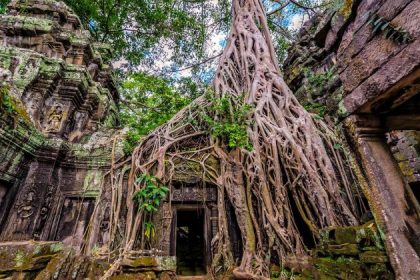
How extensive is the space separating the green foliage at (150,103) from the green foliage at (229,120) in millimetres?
1191

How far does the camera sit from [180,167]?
3.56 meters

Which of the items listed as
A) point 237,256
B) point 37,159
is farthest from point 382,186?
point 37,159

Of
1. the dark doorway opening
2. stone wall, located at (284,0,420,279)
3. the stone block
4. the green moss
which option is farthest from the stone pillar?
the dark doorway opening

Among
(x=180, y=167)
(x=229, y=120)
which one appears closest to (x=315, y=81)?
(x=229, y=120)

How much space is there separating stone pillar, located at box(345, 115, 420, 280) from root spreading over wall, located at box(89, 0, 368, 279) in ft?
4.49

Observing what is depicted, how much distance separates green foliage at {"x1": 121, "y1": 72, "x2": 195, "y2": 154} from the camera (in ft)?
14.2

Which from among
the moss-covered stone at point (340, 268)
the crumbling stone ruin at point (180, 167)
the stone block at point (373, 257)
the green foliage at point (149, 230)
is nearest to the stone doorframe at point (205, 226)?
the crumbling stone ruin at point (180, 167)

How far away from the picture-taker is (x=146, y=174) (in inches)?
123

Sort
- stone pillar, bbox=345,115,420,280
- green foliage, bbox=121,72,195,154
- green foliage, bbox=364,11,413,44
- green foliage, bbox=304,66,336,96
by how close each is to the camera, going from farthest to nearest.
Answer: green foliage, bbox=304,66,336,96, green foliage, bbox=121,72,195,154, stone pillar, bbox=345,115,420,280, green foliage, bbox=364,11,413,44

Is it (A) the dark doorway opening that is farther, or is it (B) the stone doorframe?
(A) the dark doorway opening

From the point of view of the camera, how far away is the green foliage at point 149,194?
2939 millimetres

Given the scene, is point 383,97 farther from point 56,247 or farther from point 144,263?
point 56,247

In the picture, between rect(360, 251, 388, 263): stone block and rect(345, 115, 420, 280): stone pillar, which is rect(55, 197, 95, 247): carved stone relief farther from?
rect(345, 115, 420, 280): stone pillar

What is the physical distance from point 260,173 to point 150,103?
520cm
